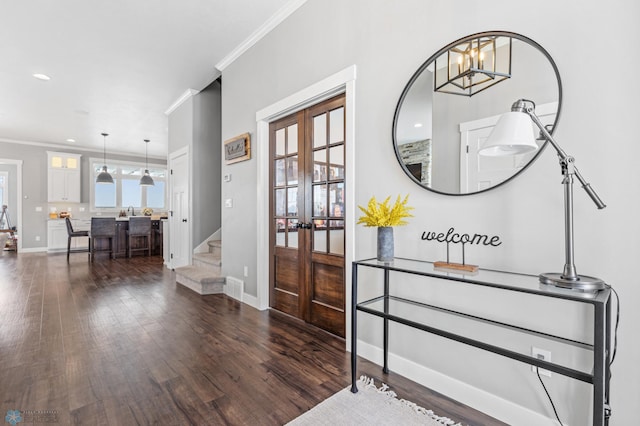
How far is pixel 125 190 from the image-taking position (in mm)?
9406

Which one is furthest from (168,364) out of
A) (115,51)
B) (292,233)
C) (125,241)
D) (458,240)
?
(125,241)

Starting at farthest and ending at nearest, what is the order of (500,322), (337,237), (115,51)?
(115,51), (337,237), (500,322)

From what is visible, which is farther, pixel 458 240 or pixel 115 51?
pixel 115 51

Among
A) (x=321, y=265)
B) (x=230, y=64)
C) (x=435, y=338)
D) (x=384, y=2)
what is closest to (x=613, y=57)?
(x=384, y=2)

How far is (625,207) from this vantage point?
1221 mm

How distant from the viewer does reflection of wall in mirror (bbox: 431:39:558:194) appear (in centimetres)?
141

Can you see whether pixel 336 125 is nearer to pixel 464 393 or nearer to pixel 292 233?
pixel 292 233

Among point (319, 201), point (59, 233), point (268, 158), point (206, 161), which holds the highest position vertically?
point (206, 161)

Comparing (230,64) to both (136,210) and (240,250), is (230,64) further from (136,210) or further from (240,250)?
(136,210)

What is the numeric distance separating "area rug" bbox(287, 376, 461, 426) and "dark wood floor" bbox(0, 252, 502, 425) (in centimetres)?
7

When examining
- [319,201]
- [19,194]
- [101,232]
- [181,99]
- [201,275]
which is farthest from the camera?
[19,194]

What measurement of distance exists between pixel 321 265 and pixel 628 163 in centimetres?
201

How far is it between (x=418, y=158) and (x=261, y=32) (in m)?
2.35

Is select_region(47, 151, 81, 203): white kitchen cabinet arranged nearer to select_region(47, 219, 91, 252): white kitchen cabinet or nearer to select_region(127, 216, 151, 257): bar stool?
select_region(47, 219, 91, 252): white kitchen cabinet
